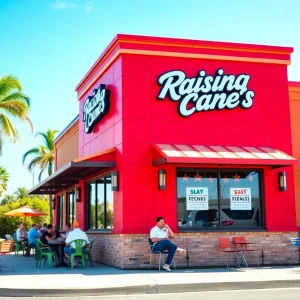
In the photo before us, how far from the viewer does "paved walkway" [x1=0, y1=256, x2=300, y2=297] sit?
11.0 meters

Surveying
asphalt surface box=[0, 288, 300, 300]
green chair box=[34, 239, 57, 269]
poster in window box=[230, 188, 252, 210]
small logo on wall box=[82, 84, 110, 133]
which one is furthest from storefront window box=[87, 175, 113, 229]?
asphalt surface box=[0, 288, 300, 300]

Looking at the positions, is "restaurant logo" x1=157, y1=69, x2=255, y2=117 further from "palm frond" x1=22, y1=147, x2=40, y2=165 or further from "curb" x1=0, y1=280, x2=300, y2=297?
"palm frond" x1=22, y1=147, x2=40, y2=165

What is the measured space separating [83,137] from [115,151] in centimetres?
541

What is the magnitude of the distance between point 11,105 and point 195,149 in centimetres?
1598

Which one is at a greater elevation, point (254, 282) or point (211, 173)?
point (211, 173)

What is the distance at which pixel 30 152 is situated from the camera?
49219 mm

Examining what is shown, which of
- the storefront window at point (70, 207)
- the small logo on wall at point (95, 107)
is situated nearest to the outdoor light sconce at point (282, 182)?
the small logo on wall at point (95, 107)

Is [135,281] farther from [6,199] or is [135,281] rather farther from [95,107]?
[6,199]

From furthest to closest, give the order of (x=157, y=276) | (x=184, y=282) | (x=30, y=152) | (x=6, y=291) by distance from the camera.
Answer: (x=30, y=152), (x=157, y=276), (x=184, y=282), (x=6, y=291)

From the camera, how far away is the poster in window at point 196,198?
52.8 ft

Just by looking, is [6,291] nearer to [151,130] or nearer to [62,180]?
[151,130]

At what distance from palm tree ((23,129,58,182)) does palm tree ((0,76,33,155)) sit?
17849 mm

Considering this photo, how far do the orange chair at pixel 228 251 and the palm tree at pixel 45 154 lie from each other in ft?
109

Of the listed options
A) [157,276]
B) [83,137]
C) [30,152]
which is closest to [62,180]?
[83,137]
